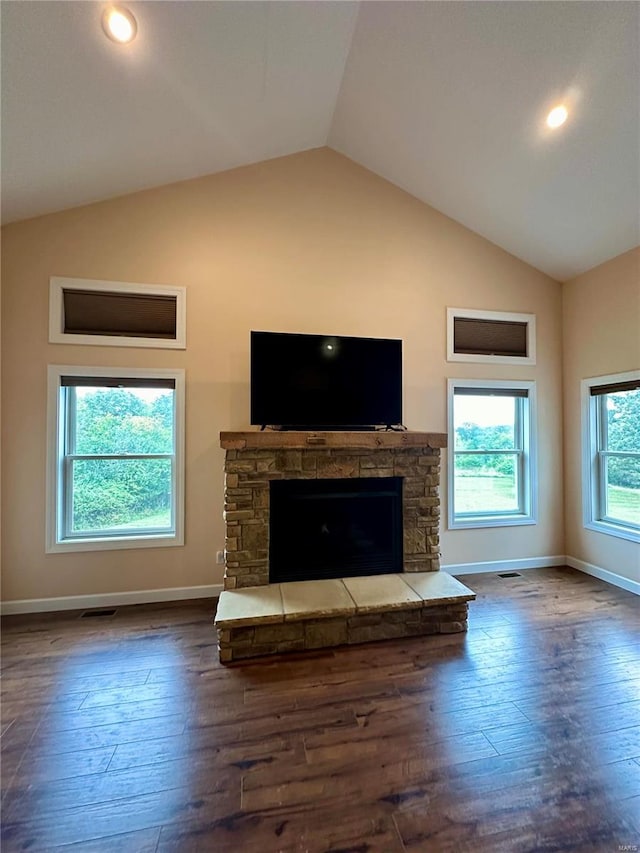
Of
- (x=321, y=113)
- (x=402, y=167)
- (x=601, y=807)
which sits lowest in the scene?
(x=601, y=807)

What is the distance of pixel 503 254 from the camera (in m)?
3.92

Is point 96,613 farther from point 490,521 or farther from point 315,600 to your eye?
point 490,521

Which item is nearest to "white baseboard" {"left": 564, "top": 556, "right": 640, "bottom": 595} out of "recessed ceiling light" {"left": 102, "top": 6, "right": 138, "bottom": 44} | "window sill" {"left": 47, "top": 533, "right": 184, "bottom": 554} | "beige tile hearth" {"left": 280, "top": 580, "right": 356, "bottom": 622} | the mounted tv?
the mounted tv

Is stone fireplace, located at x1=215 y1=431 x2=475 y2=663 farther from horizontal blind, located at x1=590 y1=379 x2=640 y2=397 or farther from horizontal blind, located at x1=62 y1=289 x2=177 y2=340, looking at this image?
horizontal blind, located at x1=590 y1=379 x2=640 y2=397

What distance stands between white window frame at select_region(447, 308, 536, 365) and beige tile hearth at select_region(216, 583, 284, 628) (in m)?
2.80

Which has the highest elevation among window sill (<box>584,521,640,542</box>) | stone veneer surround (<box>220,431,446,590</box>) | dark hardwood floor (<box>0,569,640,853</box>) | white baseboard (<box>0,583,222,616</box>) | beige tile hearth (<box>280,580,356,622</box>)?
stone veneer surround (<box>220,431,446,590</box>)

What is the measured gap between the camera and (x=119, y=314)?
3.20 m

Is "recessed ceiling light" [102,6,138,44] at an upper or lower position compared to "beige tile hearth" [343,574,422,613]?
upper

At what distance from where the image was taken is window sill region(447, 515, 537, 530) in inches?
148

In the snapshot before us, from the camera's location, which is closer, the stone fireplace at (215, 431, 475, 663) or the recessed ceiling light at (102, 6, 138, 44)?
the recessed ceiling light at (102, 6, 138, 44)

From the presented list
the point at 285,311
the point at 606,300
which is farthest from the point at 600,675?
the point at 285,311

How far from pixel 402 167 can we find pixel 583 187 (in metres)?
1.52

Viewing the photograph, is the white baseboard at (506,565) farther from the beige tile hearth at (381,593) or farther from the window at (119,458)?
the window at (119,458)

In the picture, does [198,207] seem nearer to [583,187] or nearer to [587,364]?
[583,187]
